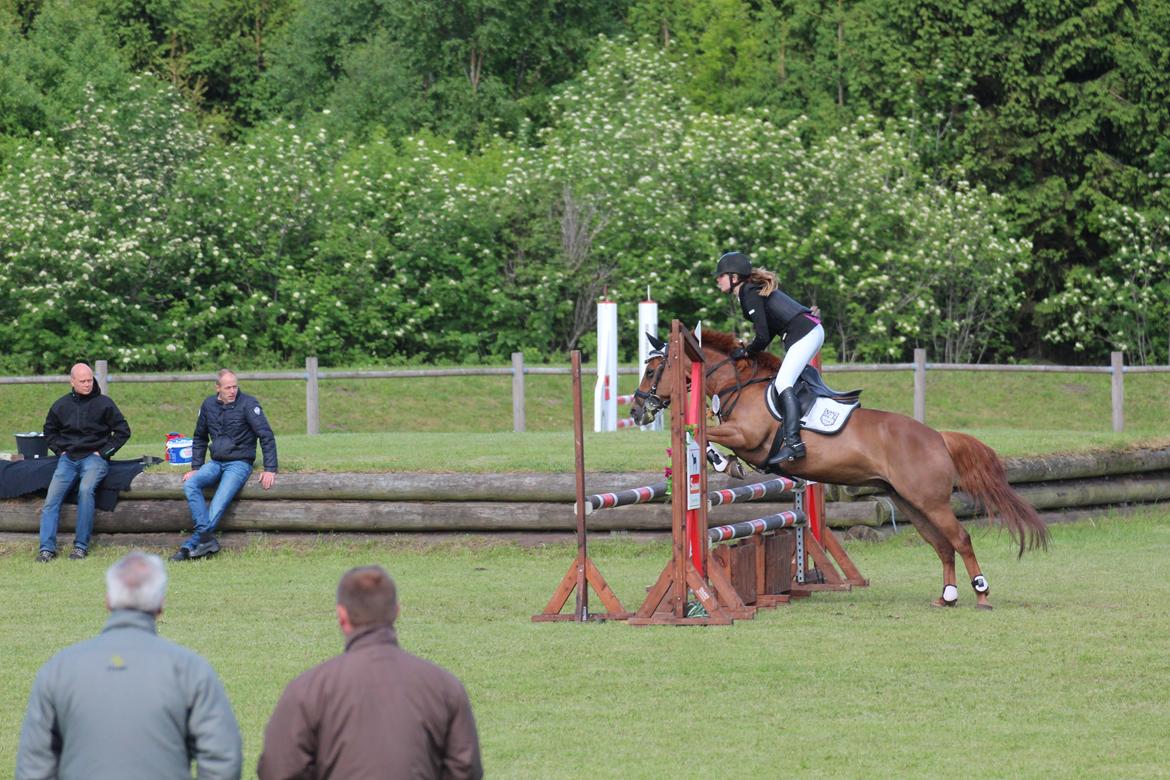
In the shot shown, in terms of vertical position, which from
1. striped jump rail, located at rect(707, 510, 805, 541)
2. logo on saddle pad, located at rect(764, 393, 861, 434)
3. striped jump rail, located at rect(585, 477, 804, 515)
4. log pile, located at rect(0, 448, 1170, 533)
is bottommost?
log pile, located at rect(0, 448, 1170, 533)

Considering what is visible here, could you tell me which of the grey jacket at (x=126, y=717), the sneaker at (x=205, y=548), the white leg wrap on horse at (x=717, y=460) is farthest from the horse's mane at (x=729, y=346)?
the grey jacket at (x=126, y=717)

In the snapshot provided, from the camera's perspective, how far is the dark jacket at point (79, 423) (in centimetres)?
1383

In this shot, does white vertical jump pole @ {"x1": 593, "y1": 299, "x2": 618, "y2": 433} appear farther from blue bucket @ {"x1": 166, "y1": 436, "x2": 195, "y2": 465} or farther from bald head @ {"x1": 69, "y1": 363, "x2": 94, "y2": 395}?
bald head @ {"x1": 69, "y1": 363, "x2": 94, "y2": 395}

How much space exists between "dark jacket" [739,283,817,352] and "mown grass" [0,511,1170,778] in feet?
6.07

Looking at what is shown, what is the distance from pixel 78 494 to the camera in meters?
14.0

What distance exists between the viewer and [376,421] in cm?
2664

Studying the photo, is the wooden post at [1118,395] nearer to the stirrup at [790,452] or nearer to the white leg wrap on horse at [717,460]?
the stirrup at [790,452]

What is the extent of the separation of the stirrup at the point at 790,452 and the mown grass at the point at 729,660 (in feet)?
3.35

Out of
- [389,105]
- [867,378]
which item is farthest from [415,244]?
[389,105]

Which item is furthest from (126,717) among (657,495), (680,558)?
(657,495)

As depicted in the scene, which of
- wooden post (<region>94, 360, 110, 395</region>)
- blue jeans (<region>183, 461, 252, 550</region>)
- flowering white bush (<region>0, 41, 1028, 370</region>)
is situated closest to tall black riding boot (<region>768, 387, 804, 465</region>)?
blue jeans (<region>183, 461, 252, 550</region>)

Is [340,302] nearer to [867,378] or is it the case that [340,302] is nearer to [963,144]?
[867,378]

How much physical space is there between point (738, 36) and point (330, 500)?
100 ft

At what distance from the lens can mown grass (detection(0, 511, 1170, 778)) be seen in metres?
6.82
